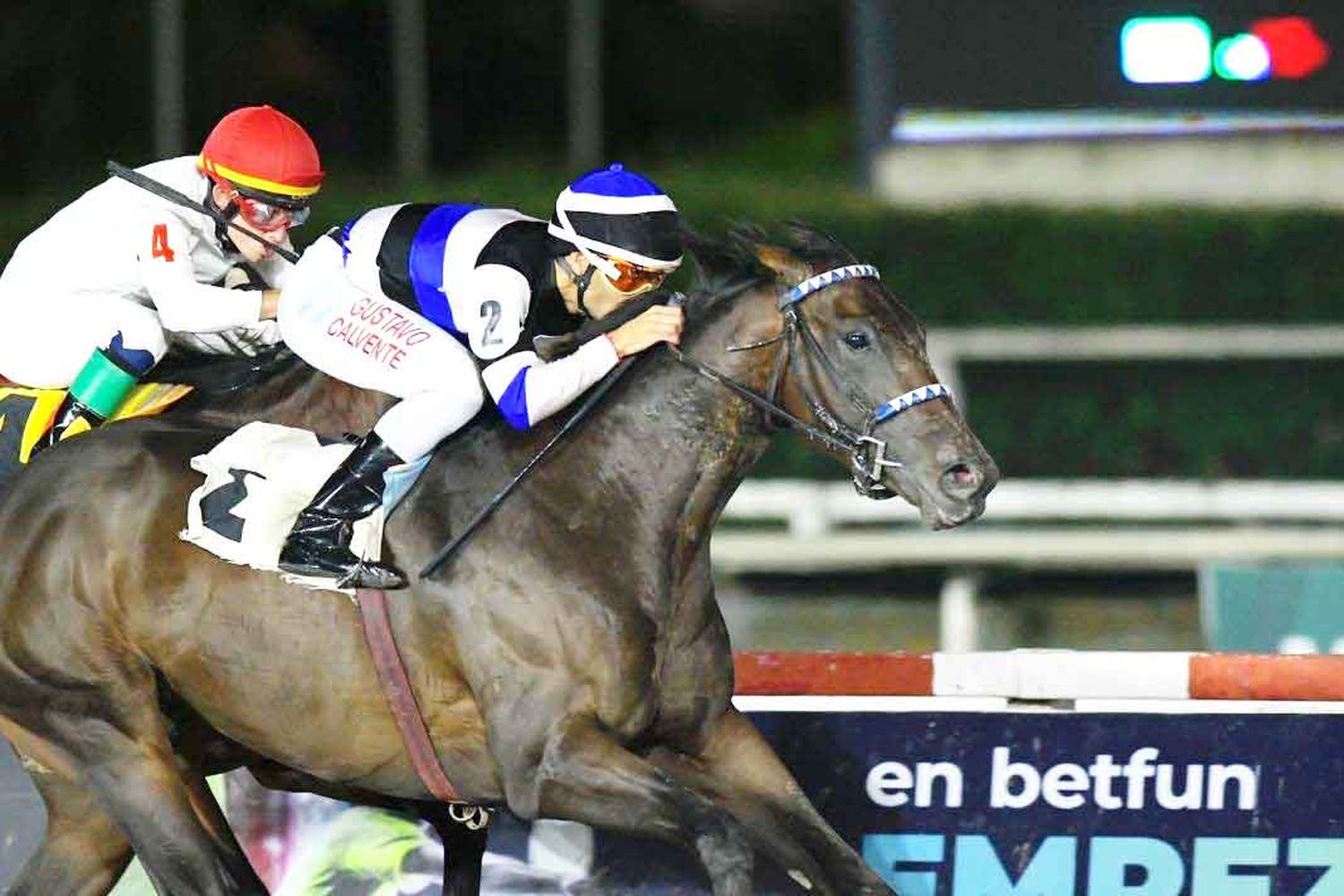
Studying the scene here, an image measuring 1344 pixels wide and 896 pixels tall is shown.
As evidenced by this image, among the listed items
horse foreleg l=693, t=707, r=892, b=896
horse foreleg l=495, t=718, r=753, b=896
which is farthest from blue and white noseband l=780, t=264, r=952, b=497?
horse foreleg l=495, t=718, r=753, b=896

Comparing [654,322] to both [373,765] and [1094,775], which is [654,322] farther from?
[1094,775]

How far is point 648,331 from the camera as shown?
4598 mm

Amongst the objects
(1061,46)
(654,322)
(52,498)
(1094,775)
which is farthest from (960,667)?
(1061,46)

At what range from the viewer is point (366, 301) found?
15.6 ft

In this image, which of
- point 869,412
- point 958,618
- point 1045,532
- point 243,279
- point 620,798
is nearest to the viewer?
point 620,798

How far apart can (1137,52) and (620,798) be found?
513cm

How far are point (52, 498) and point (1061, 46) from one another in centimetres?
498

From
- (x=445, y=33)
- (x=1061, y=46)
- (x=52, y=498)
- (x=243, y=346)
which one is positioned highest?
(x=445, y=33)

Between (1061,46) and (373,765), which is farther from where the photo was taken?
(1061,46)

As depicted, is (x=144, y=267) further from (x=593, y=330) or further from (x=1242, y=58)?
(x=1242, y=58)

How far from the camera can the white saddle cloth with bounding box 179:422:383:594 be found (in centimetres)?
461

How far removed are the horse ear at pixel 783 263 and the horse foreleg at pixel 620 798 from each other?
89cm

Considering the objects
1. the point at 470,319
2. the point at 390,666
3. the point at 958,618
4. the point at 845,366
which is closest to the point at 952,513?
the point at 845,366

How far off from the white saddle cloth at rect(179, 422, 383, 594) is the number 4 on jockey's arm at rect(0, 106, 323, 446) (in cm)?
34
